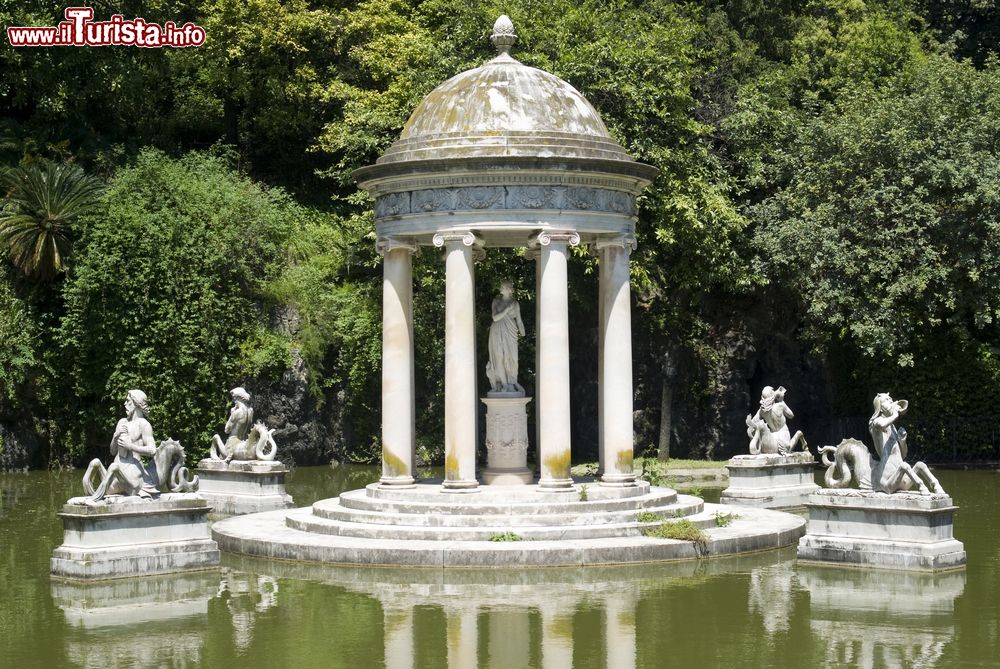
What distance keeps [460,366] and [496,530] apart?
3.01 m

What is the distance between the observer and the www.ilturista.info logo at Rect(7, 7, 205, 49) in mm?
40688

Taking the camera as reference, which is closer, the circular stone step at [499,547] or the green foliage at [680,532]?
the circular stone step at [499,547]

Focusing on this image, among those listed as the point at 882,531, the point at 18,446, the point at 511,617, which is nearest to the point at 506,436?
the point at 882,531

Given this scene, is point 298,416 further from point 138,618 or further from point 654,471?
point 138,618

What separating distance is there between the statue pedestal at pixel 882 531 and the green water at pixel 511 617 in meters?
0.32

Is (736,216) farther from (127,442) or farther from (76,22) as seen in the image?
(127,442)

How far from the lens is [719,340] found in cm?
4334

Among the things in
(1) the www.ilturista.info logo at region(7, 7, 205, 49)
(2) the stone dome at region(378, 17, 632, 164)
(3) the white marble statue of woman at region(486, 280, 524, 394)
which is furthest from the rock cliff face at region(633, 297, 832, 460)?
(2) the stone dome at region(378, 17, 632, 164)

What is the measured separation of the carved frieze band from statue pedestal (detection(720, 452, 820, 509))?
24.9 feet

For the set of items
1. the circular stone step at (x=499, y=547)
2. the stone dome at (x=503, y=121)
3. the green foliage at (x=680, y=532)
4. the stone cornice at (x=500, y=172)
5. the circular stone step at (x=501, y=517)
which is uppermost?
the stone dome at (x=503, y=121)

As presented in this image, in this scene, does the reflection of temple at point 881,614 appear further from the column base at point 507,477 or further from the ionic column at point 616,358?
the column base at point 507,477

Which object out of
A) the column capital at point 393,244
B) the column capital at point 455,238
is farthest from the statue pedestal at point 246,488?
the column capital at point 455,238

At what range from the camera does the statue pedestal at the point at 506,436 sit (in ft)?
80.3

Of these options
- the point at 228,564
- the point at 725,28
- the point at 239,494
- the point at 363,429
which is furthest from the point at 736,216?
the point at 228,564
